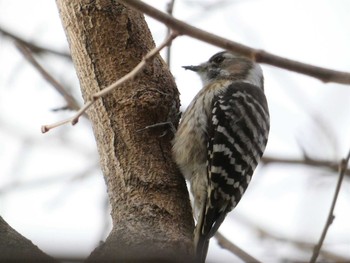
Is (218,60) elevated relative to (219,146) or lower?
elevated


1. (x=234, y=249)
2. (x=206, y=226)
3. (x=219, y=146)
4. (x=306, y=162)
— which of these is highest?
(x=219, y=146)

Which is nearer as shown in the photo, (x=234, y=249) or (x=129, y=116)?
(x=234, y=249)

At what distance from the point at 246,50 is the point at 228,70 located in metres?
3.97

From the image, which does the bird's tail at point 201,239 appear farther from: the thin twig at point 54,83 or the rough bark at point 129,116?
the thin twig at point 54,83

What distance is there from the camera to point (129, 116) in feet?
11.6

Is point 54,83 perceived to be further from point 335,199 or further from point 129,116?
point 335,199

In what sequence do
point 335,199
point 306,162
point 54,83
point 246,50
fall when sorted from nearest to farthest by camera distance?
point 246,50 → point 335,199 → point 306,162 → point 54,83

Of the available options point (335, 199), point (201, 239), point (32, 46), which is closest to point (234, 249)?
point (335, 199)

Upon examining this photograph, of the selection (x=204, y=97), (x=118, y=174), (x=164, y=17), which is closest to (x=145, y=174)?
(x=118, y=174)

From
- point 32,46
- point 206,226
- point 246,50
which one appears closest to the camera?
point 246,50

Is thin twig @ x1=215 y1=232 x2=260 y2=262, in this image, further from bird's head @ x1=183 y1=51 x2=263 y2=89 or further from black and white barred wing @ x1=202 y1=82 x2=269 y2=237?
bird's head @ x1=183 y1=51 x2=263 y2=89

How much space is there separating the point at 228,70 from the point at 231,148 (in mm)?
1349

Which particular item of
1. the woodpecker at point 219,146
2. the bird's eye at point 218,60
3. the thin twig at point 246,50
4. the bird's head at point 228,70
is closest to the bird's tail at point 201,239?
the woodpecker at point 219,146

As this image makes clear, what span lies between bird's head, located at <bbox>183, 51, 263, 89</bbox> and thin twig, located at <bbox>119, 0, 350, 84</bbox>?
3728 mm
